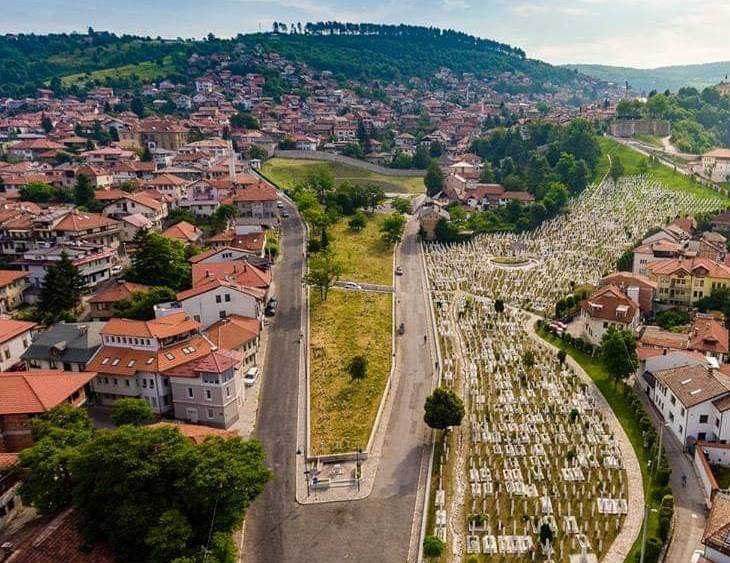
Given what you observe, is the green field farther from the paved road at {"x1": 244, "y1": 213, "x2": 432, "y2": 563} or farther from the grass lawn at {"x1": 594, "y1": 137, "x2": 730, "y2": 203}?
the paved road at {"x1": 244, "y1": 213, "x2": 432, "y2": 563}

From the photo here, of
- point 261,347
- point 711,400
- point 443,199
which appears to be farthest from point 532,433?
point 443,199

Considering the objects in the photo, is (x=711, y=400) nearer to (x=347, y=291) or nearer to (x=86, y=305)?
(x=347, y=291)

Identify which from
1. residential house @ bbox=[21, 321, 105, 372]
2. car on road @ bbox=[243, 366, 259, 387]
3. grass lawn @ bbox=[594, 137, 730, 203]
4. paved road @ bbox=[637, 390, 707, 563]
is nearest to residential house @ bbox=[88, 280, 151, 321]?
residential house @ bbox=[21, 321, 105, 372]

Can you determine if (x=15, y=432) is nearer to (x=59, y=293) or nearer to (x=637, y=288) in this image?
(x=59, y=293)

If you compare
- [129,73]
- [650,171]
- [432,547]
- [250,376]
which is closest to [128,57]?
[129,73]

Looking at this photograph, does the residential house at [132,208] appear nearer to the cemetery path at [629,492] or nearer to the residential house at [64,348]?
the residential house at [64,348]

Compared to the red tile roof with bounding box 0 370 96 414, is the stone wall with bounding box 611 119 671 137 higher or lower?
higher
